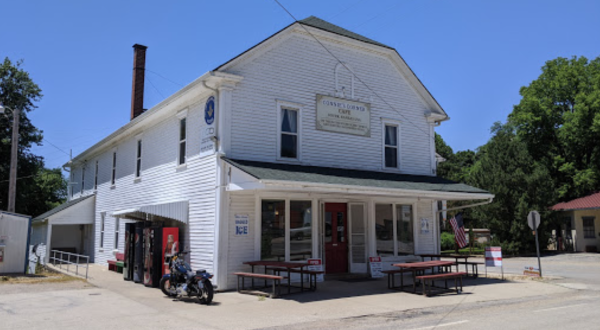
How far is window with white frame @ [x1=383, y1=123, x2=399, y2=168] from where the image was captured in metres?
16.5

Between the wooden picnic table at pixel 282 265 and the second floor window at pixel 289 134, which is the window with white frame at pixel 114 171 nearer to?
the second floor window at pixel 289 134

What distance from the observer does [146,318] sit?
8.77m

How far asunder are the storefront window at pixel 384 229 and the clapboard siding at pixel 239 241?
4679 mm

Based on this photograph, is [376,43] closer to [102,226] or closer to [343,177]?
[343,177]

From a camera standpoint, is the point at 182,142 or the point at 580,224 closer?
the point at 182,142

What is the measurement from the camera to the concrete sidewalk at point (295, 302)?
8.72 metres

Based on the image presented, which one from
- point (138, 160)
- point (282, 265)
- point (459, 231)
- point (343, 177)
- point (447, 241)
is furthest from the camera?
point (447, 241)

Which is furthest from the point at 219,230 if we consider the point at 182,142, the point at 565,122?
the point at 565,122

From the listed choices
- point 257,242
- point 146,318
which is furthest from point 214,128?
point 146,318

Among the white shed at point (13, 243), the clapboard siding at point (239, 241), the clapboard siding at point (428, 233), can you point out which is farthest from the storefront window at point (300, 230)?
the white shed at point (13, 243)

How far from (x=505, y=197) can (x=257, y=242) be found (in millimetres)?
20942

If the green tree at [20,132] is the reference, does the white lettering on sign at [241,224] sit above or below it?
below

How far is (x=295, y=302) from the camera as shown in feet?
34.3

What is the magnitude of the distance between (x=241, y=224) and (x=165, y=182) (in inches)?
179
